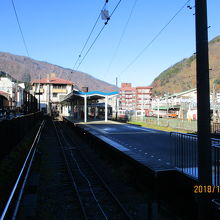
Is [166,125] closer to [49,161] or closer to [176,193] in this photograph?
[49,161]

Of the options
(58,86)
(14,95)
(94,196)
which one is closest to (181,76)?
(58,86)

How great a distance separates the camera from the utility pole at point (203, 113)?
3.37m

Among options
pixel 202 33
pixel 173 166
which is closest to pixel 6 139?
pixel 173 166

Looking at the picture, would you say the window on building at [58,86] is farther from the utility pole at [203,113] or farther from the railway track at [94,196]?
the utility pole at [203,113]

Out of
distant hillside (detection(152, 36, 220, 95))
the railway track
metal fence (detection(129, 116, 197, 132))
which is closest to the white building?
metal fence (detection(129, 116, 197, 132))

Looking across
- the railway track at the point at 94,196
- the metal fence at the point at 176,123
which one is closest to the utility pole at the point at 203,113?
the railway track at the point at 94,196

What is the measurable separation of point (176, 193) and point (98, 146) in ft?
28.4

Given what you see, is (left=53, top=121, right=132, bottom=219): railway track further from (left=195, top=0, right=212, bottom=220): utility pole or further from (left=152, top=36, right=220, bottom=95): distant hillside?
(left=152, top=36, right=220, bottom=95): distant hillside

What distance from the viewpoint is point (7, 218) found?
5.10 meters

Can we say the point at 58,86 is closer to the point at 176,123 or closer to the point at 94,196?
the point at 176,123

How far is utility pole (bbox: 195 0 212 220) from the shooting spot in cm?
337

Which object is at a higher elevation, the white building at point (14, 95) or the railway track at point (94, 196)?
the white building at point (14, 95)

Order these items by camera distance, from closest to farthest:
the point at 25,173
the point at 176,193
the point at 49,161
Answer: the point at 176,193
the point at 25,173
the point at 49,161

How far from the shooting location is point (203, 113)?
11.2 ft
